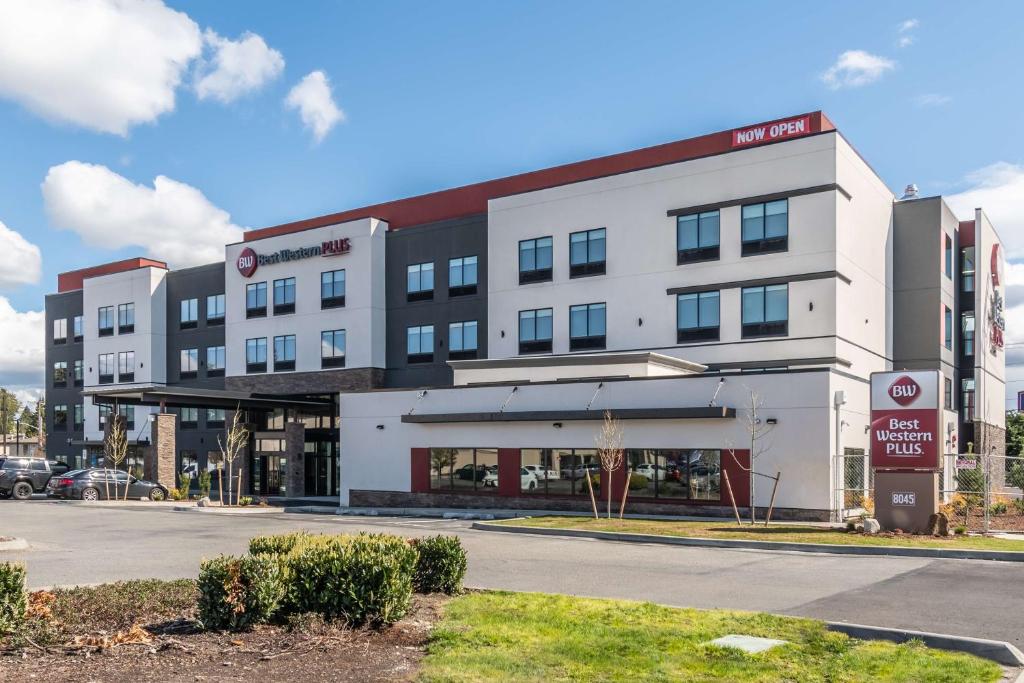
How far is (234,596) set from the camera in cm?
948

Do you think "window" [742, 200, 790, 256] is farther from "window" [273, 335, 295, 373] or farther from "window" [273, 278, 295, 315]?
"window" [273, 335, 295, 373]

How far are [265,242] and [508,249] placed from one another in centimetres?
1625

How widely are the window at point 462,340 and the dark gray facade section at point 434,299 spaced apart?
21 centimetres

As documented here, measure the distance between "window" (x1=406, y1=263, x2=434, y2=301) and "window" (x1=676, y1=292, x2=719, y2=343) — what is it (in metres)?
13.6

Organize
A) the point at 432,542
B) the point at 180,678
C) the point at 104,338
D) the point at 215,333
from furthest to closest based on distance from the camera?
the point at 104,338, the point at 215,333, the point at 432,542, the point at 180,678

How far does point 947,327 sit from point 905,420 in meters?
21.0

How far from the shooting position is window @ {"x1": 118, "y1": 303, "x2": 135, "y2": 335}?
58.1 meters

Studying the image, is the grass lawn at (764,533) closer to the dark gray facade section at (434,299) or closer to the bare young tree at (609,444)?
the bare young tree at (609,444)

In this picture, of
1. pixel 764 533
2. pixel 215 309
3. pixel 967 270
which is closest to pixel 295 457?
pixel 215 309

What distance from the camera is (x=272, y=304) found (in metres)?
48.8

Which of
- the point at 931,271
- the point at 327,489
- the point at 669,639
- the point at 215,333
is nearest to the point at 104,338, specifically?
the point at 215,333

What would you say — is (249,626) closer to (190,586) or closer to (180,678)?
(180,678)

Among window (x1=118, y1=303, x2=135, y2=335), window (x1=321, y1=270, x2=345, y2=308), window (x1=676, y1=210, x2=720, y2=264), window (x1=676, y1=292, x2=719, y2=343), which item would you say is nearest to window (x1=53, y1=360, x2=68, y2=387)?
window (x1=118, y1=303, x2=135, y2=335)

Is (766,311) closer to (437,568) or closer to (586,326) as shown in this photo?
(586,326)
